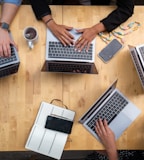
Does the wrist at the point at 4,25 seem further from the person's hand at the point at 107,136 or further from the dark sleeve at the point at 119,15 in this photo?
the person's hand at the point at 107,136

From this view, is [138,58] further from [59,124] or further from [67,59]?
[59,124]

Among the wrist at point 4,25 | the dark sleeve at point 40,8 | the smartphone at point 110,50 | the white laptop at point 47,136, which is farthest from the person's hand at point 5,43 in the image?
the smartphone at point 110,50

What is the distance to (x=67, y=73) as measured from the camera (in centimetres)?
138

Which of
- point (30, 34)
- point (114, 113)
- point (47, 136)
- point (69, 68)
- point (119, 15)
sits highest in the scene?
point (119, 15)

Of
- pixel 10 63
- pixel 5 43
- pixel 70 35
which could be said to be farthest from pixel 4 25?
pixel 70 35

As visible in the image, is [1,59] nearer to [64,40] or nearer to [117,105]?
[64,40]

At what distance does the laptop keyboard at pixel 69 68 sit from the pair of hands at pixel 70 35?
0.27 feet

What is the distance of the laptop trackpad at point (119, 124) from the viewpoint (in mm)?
1356

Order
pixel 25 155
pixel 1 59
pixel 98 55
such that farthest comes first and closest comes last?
pixel 25 155
pixel 98 55
pixel 1 59

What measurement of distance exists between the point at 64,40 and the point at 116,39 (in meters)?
0.25

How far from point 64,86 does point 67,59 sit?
0.14 meters

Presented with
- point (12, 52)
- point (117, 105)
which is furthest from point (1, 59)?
point (117, 105)

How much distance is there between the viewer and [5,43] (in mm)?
1335

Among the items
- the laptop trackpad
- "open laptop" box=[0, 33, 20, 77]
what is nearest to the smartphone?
the laptop trackpad
